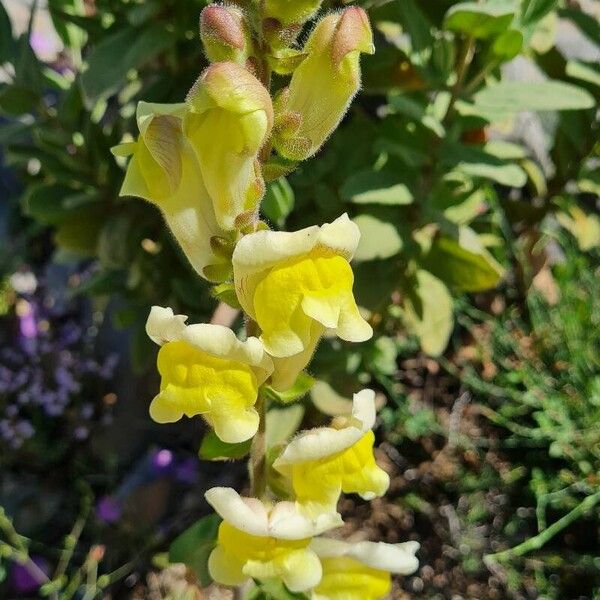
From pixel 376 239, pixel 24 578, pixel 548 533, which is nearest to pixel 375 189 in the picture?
pixel 376 239

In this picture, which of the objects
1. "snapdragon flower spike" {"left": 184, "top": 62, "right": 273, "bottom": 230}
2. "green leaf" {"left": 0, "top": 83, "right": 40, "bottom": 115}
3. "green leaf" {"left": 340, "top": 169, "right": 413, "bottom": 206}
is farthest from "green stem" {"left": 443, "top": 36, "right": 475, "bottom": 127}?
"green leaf" {"left": 0, "top": 83, "right": 40, "bottom": 115}

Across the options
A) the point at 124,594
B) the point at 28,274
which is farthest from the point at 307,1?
the point at 28,274

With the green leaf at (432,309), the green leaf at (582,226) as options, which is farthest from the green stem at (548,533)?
the green leaf at (582,226)

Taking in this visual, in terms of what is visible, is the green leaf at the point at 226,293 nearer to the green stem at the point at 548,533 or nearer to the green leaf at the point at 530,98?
the green leaf at the point at 530,98

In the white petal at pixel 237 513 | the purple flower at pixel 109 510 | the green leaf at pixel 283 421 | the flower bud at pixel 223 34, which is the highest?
the flower bud at pixel 223 34

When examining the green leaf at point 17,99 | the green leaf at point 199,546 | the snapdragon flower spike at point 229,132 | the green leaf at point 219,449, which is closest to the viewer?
the snapdragon flower spike at point 229,132

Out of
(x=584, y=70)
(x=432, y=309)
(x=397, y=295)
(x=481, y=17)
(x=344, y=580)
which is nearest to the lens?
(x=344, y=580)

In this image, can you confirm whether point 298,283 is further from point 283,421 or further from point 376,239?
point 283,421
